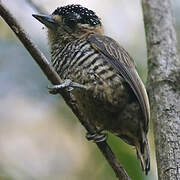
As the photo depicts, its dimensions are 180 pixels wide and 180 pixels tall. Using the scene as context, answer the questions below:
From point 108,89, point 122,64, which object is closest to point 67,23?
point 122,64

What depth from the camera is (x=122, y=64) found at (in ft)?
9.96

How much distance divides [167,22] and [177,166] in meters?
1.30

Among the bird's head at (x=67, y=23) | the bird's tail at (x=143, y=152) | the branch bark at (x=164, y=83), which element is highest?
the bird's head at (x=67, y=23)

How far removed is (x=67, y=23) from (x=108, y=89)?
69cm

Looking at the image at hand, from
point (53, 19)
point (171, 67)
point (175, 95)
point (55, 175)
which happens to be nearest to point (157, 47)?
point (171, 67)

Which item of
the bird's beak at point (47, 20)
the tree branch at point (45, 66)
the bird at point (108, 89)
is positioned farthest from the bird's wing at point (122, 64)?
the tree branch at point (45, 66)

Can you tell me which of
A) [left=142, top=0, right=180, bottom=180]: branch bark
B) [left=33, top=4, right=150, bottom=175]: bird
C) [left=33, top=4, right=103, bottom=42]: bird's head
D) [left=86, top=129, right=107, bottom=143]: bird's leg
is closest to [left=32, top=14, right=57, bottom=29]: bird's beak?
[left=33, top=4, right=103, bottom=42]: bird's head

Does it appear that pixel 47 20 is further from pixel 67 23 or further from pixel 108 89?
pixel 108 89

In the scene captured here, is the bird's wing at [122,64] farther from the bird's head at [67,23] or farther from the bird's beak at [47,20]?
the bird's beak at [47,20]

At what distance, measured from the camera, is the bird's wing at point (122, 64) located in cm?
285

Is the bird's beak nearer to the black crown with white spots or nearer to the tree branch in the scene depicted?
the black crown with white spots

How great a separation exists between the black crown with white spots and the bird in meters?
0.23

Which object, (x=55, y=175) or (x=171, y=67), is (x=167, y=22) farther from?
(x=55, y=175)

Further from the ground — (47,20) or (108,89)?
(47,20)
